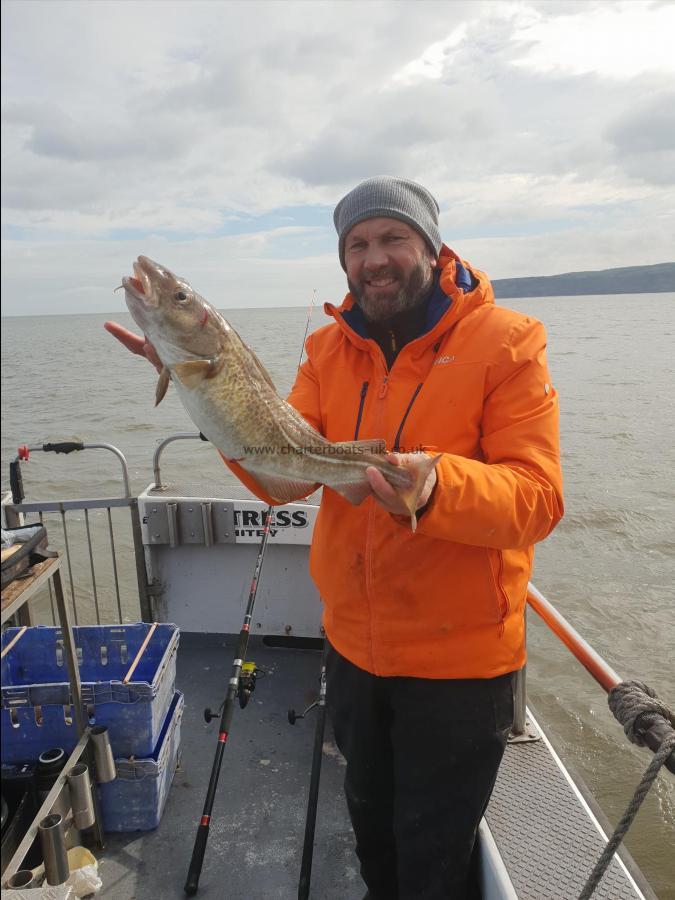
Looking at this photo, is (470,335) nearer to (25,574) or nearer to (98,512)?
(25,574)

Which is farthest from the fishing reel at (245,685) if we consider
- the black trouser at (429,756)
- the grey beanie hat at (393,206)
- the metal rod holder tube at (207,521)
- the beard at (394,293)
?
the grey beanie hat at (393,206)

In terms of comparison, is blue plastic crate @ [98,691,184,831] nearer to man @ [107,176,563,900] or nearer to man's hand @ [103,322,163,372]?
man @ [107,176,563,900]

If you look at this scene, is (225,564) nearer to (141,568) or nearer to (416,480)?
(141,568)

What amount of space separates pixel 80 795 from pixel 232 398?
224cm

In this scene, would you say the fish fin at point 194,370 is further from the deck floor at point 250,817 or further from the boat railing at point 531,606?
the deck floor at point 250,817

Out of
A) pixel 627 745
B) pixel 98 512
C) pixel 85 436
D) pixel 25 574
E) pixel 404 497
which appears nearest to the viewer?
pixel 404 497

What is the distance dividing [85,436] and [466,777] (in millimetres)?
18778

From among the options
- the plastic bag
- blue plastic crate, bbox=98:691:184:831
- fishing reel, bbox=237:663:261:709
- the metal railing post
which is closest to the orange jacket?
fishing reel, bbox=237:663:261:709

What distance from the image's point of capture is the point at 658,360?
94.6ft

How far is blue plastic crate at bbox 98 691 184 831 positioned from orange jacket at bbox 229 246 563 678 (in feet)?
5.52

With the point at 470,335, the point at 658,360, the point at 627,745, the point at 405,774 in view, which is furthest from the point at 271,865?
the point at 658,360

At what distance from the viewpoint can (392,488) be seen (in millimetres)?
2084

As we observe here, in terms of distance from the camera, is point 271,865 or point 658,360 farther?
point 658,360

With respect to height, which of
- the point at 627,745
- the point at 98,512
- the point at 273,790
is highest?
the point at 273,790
